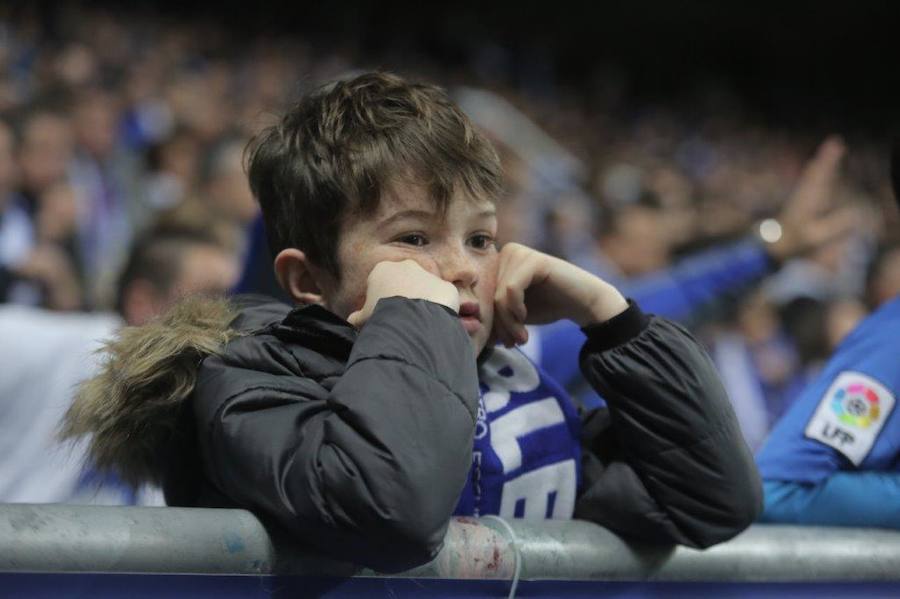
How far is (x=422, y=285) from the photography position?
104 cm

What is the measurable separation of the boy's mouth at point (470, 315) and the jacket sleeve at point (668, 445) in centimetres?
13

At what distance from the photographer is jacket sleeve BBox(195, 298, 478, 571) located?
868 mm

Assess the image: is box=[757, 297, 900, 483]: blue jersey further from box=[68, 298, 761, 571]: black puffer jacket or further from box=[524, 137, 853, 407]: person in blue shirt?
box=[524, 137, 853, 407]: person in blue shirt

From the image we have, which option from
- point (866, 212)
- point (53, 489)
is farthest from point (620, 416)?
point (866, 212)

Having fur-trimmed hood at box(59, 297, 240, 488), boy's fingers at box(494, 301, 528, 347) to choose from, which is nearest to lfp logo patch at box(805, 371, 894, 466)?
boy's fingers at box(494, 301, 528, 347)

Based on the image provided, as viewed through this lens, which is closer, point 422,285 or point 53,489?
point 422,285

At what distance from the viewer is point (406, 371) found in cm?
93

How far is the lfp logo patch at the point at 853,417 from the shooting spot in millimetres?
1407

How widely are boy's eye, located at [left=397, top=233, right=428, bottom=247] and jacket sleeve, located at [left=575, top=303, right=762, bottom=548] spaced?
22 centimetres

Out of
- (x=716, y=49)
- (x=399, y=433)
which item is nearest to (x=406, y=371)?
(x=399, y=433)

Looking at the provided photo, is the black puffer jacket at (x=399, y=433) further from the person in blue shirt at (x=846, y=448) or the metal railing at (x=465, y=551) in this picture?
the person in blue shirt at (x=846, y=448)

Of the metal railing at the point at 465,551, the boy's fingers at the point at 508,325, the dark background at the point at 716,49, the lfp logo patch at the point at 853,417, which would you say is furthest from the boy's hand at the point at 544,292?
the dark background at the point at 716,49

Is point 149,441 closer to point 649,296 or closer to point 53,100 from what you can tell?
point 649,296

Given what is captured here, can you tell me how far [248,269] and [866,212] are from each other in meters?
6.40
